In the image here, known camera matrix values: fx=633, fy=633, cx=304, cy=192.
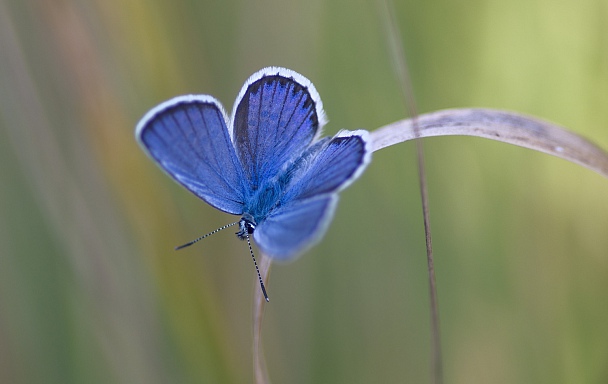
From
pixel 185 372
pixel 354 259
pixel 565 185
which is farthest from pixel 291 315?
pixel 565 185

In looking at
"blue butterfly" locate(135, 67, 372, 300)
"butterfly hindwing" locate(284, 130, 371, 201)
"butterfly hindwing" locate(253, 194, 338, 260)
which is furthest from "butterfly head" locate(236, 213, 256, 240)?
"butterfly hindwing" locate(253, 194, 338, 260)

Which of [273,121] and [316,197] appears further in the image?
[273,121]

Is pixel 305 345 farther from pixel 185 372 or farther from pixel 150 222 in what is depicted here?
pixel 150 222

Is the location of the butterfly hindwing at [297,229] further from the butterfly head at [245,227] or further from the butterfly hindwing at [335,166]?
the butterfly head at [245,227]

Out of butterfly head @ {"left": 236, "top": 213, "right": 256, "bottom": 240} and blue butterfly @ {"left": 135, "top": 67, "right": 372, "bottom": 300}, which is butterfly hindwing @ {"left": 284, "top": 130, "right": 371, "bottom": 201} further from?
butterfly head @ {"left": 236, "top": 213, "right": 256, "bottom": 240}

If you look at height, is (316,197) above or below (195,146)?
below

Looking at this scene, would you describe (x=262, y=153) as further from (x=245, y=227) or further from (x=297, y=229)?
(x=297, y=229)

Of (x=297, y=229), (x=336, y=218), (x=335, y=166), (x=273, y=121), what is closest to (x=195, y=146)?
(x=273, y=121)
